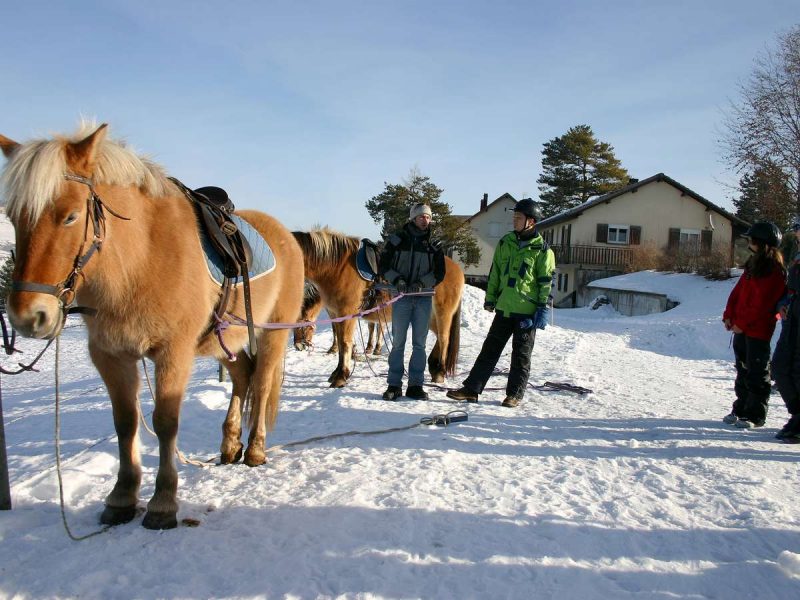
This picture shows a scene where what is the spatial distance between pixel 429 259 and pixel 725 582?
4.59 metres

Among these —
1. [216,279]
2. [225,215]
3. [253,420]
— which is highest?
[225,215]

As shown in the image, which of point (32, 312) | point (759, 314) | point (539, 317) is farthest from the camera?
point (539, 317)

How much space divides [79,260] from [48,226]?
0.19 metres

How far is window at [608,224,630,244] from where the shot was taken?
37.5 m

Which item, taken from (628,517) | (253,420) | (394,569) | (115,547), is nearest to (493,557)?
(394,569)

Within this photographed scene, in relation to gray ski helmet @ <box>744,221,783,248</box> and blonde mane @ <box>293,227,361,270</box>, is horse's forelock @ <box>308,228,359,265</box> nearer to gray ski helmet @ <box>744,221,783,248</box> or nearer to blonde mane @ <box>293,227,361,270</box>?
blonde mane @ <box>293,227,361,270</box>

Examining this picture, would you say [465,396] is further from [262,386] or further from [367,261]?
[262,386]

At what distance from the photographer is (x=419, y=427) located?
5020mm

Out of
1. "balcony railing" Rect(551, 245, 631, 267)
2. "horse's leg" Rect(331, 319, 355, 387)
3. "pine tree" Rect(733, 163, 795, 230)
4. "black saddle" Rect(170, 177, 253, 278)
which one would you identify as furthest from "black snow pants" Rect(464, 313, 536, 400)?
"balcony railing" Rect(551, 245, 631, 267)

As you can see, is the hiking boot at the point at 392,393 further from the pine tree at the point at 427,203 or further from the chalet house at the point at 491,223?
the chalet house at the point at 491,223

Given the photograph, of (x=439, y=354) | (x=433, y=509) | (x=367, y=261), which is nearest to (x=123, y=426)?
(x=433, y=509)

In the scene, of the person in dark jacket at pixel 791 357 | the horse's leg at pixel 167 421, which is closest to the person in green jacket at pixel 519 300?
the person in dark jacket at pixel 791 357

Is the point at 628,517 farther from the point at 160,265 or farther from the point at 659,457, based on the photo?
the point at 160,265

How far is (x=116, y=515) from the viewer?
9.73ft
